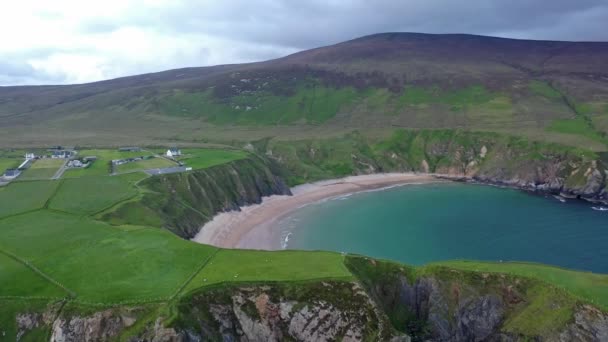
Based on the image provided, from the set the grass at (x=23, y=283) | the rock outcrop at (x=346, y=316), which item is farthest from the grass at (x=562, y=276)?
the grass at (x=23, y=283)

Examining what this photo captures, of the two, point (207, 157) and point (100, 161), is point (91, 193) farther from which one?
point (207, 157)

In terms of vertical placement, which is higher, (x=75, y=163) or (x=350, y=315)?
(x=75, y=163)

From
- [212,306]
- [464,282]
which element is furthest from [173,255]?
[464,282]

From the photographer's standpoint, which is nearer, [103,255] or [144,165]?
[103,255]

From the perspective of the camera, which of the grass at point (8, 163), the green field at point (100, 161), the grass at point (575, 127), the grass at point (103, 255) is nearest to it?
the grass at point (103, 255)

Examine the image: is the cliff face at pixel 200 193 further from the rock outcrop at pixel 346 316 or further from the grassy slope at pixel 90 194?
the rock outcrop at pixel 346 316

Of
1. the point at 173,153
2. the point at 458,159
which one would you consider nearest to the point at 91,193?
the point at 173,153

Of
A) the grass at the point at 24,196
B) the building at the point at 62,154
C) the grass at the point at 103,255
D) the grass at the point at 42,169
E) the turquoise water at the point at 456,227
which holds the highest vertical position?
the building at the point at 62,154
